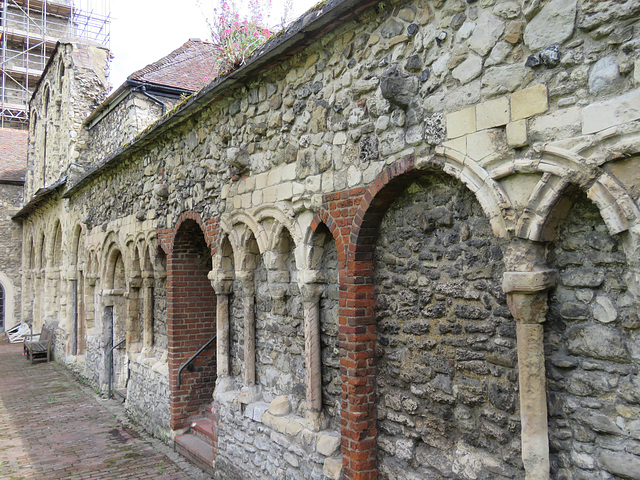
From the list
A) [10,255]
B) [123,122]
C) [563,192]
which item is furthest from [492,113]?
[10,255]

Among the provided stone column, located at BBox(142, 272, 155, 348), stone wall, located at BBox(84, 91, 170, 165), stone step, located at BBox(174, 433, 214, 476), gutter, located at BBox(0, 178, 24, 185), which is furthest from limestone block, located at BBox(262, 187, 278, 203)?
gutter, located at BBox(0, 178, 24, 185)

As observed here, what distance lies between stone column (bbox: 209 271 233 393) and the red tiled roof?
19.9m

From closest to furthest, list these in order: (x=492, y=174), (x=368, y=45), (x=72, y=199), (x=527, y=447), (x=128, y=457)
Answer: (x=527, y=447) < (x=492, y=174) < (x=368, y=45) < (x=128, y=457) < (x=72, y=199)

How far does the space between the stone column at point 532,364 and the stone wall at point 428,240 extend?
11 mm

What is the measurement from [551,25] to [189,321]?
6.14 metres

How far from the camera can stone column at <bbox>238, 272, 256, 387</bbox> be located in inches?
213

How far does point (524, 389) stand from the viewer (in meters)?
2.67

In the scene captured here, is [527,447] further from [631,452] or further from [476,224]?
[476,224]

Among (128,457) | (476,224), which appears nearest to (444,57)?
(476,224)

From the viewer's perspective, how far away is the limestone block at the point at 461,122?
9.80 ft

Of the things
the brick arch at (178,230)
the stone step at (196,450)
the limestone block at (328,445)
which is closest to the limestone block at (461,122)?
the limestone block at (328,445)

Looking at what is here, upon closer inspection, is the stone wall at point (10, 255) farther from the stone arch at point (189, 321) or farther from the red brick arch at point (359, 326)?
the red brick arch at point (359, 326)

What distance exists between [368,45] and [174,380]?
5.44 metres

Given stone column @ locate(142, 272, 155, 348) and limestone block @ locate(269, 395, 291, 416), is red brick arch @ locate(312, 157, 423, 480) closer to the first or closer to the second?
limestone block @ locate(269, 395, 291, 416)
